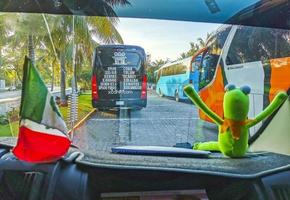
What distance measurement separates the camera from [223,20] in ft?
4.94

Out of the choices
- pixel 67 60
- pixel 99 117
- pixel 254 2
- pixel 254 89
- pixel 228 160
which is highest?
pixel 254 2

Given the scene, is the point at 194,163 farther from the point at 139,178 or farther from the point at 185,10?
the point at 185,10

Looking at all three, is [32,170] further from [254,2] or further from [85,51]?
[254,2]

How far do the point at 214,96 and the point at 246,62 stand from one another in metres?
0.33

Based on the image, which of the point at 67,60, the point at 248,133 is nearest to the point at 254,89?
the point at 248,133

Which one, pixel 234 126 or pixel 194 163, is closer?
pixel 194 163

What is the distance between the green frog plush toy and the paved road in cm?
4

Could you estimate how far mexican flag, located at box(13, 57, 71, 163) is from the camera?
3.21 ft

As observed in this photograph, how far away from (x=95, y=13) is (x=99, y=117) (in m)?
0.43

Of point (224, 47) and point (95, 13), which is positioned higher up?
point (95, 13)

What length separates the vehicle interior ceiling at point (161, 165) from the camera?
0.99m

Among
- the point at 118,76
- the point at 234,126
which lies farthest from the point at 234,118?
the point at 118,76

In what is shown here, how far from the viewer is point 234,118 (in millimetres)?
1350

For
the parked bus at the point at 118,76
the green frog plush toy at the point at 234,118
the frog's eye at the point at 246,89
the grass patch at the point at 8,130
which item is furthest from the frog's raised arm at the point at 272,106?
the grass patch at the point at 8,130
